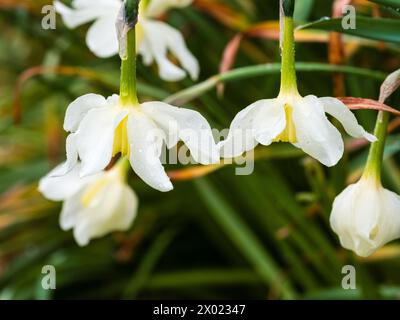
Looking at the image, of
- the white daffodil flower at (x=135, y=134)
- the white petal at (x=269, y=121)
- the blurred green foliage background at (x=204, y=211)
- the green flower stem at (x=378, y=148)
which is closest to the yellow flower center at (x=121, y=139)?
the white daffodil flower at (x=135, y=134)

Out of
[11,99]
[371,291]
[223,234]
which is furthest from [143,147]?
[11,99]

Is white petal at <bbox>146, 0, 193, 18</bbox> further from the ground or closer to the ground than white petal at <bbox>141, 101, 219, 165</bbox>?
further from the ground

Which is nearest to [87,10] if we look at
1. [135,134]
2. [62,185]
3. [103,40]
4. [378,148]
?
[103,40]

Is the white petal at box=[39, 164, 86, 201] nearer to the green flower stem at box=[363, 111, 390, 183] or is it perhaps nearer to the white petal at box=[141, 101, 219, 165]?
the white petal at box=[141, 101, 219, 165]

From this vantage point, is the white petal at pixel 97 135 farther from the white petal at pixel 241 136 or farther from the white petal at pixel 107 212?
the white petal at pixel 107 212

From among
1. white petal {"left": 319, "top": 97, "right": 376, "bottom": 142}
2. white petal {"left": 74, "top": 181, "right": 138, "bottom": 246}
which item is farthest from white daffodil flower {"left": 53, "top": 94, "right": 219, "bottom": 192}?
white petal {"left": 74, "top": 181, "right": 138, "bottom": 246}

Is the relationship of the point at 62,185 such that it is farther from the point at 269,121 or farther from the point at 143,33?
the point at 269,121
